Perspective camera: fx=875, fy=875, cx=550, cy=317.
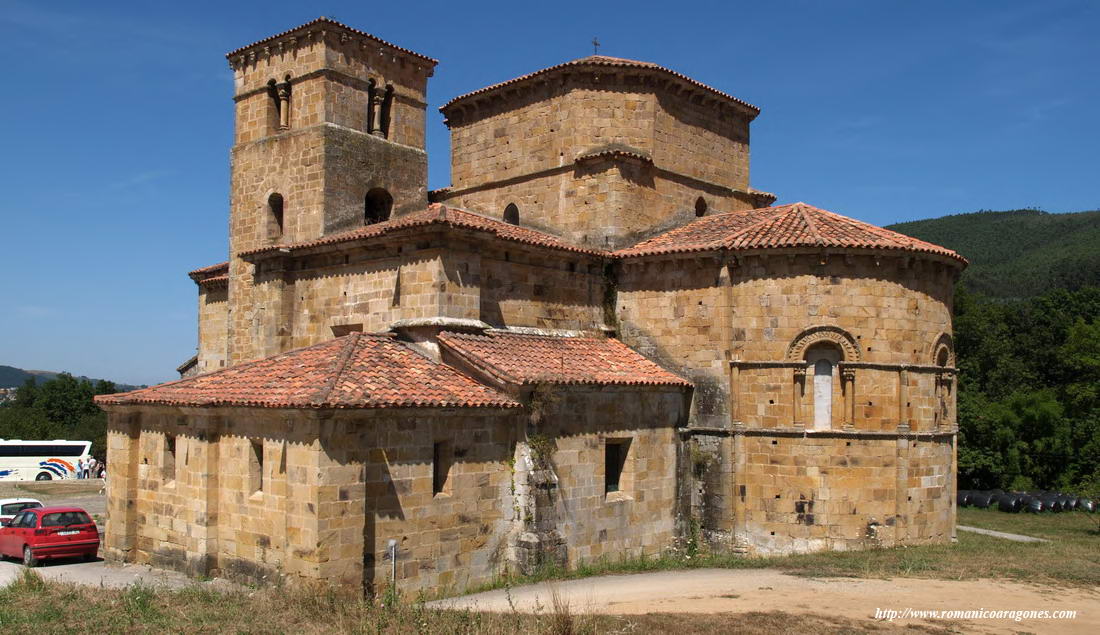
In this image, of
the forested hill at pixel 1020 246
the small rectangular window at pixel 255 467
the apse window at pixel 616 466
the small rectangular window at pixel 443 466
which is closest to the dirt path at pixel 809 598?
the small rectangular window at pixel 443 466

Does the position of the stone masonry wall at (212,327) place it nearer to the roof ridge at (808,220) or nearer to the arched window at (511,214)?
the arched window at (511,214)

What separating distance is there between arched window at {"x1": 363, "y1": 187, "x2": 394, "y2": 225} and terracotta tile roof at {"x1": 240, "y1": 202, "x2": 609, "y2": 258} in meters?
2.14

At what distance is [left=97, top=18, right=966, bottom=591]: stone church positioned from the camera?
13.2 m

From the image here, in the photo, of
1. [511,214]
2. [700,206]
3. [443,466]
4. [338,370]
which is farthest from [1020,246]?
[338,370]

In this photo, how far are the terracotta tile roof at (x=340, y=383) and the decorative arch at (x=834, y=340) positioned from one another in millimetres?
6005

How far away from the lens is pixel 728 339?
1719 centimetres

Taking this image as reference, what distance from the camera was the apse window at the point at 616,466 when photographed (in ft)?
54.3

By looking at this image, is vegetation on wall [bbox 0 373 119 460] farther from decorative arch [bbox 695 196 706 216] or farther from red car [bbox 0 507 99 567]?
decorative arch [bbox 695 196 706 216]

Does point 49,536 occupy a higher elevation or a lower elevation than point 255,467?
lower

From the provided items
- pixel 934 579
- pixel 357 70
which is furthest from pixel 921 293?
pixel 357 70

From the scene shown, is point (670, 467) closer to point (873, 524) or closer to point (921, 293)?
point (873, 524)

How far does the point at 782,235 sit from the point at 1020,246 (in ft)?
344

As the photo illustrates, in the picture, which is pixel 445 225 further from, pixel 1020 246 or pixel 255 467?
pixel 1020 246

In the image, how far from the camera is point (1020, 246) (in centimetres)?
10712
